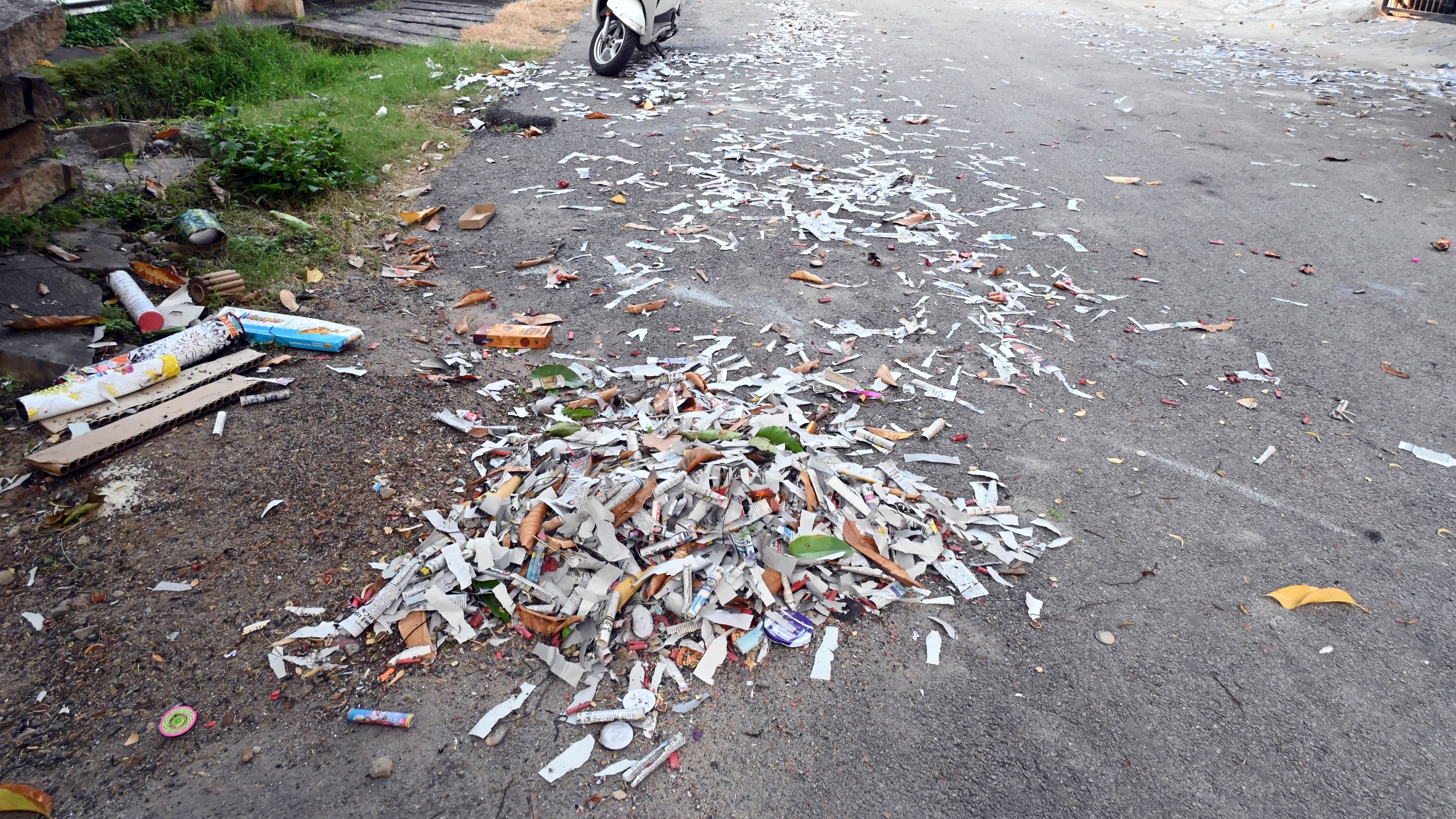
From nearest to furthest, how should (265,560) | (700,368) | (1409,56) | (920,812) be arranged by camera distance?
(920,812) < (265,560) < (700,368) < (1409,56)

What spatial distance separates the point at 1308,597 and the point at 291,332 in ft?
15.6

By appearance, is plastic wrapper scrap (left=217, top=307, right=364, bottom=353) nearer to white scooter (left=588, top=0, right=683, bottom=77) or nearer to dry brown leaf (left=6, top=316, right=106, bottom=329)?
dry brown leaf (left=6, top=316, right=106, bottom=329)

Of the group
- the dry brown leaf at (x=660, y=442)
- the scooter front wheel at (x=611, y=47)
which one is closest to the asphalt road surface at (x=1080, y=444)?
the scooter front wheel at (x=611, y=47)

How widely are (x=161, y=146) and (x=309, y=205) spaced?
5.03 ft

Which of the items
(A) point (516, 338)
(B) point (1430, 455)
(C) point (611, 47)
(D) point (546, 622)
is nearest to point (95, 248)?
(A) point (516, 338)

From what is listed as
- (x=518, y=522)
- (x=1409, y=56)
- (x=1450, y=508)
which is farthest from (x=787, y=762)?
(x=1409, y=56)

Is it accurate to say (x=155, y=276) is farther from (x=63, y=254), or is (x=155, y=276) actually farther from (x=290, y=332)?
(x=290, y=332)

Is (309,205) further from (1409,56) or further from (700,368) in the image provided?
(1409,56)

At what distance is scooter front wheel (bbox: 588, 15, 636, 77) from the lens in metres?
9.26

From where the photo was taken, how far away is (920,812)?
216 cm

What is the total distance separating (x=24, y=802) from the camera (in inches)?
→ 80.1

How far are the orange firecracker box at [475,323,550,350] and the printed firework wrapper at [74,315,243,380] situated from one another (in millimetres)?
1196

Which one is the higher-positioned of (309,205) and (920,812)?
(309,205)

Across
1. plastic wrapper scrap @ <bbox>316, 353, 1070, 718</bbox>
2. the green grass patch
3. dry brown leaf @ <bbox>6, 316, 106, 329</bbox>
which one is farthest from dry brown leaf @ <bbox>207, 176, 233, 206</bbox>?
plastic wrapper scrap @ <bbox>316, 353, 1070, 718</bbox>
